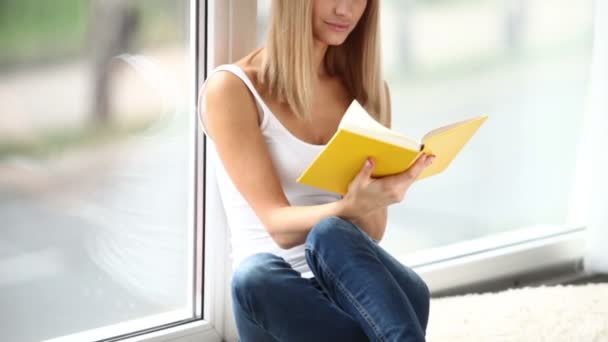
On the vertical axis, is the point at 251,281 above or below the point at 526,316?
above

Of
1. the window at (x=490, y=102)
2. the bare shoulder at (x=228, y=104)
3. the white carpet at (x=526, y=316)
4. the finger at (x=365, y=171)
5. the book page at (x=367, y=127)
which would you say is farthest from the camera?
the window at (x=490, y=102)

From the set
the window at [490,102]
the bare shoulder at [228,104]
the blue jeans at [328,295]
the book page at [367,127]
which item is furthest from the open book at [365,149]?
the window at [490,102]

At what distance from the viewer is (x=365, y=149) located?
171cm

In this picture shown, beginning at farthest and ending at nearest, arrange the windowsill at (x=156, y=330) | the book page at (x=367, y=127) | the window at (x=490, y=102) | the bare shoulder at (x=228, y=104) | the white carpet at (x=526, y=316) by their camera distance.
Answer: the window at (x=490, y=102)
the white carpet at (x=526, y=316)
the windowsill at (x=156, y=330)
the bare shoulder at (x=228, y=104)
the book page at (x=367, y=127)

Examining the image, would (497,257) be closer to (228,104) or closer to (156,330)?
(156,330)

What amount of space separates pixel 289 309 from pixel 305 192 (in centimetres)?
33

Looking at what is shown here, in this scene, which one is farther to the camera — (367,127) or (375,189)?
(375,189)

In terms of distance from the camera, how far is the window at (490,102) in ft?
9.05

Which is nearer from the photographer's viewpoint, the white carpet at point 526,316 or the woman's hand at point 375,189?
the woman's hand at point 375,189

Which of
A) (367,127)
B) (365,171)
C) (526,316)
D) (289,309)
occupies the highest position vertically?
(367,127)

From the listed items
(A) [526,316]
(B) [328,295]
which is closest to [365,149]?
(B) [328,295]

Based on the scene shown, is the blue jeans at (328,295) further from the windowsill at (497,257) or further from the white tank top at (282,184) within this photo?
the windowsill at (497,257)

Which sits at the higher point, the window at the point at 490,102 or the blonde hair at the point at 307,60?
the blonde hair at the point at 307,60

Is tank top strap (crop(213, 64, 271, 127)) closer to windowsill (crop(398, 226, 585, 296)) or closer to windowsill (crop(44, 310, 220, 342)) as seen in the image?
windowsill (crop(44, 310, 220, 342))
